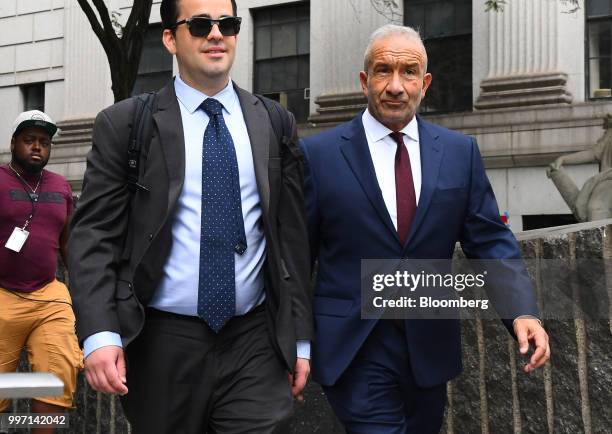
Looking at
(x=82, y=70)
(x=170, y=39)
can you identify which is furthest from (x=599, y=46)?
(x=170, y=39)

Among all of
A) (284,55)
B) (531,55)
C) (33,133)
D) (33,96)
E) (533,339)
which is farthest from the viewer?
(33,96)

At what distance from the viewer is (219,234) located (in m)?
3.25

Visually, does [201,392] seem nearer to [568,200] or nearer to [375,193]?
[375,193]

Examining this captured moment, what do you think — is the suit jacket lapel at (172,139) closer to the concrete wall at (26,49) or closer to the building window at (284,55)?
the building window at (284,55)

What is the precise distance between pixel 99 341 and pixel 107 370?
100 mm

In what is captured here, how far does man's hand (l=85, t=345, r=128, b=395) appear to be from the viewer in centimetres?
304

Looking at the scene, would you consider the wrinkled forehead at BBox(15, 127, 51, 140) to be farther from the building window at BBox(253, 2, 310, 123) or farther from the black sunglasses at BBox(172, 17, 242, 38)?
the building window at BBox(253, 2, 310, 123)

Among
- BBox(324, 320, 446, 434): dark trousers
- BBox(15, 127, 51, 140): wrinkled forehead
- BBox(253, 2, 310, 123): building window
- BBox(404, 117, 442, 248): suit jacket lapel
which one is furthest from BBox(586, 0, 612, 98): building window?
BBox(324, 320, 446, 434): dark trousers

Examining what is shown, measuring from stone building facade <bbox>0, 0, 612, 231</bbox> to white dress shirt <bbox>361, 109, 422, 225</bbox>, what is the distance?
13.1 metres

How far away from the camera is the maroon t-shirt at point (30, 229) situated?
6.11 metres

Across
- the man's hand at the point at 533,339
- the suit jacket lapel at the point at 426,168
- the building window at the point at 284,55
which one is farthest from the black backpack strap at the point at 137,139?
the building window at the point at 284,55

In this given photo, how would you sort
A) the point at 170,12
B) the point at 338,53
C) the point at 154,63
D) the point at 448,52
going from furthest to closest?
the point at 154,63, the point at 338,53, the point at 448,52, the point at 170,12

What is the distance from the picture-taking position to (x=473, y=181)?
3842mm

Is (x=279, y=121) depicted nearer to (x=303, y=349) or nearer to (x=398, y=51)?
(x=398, y=51)
